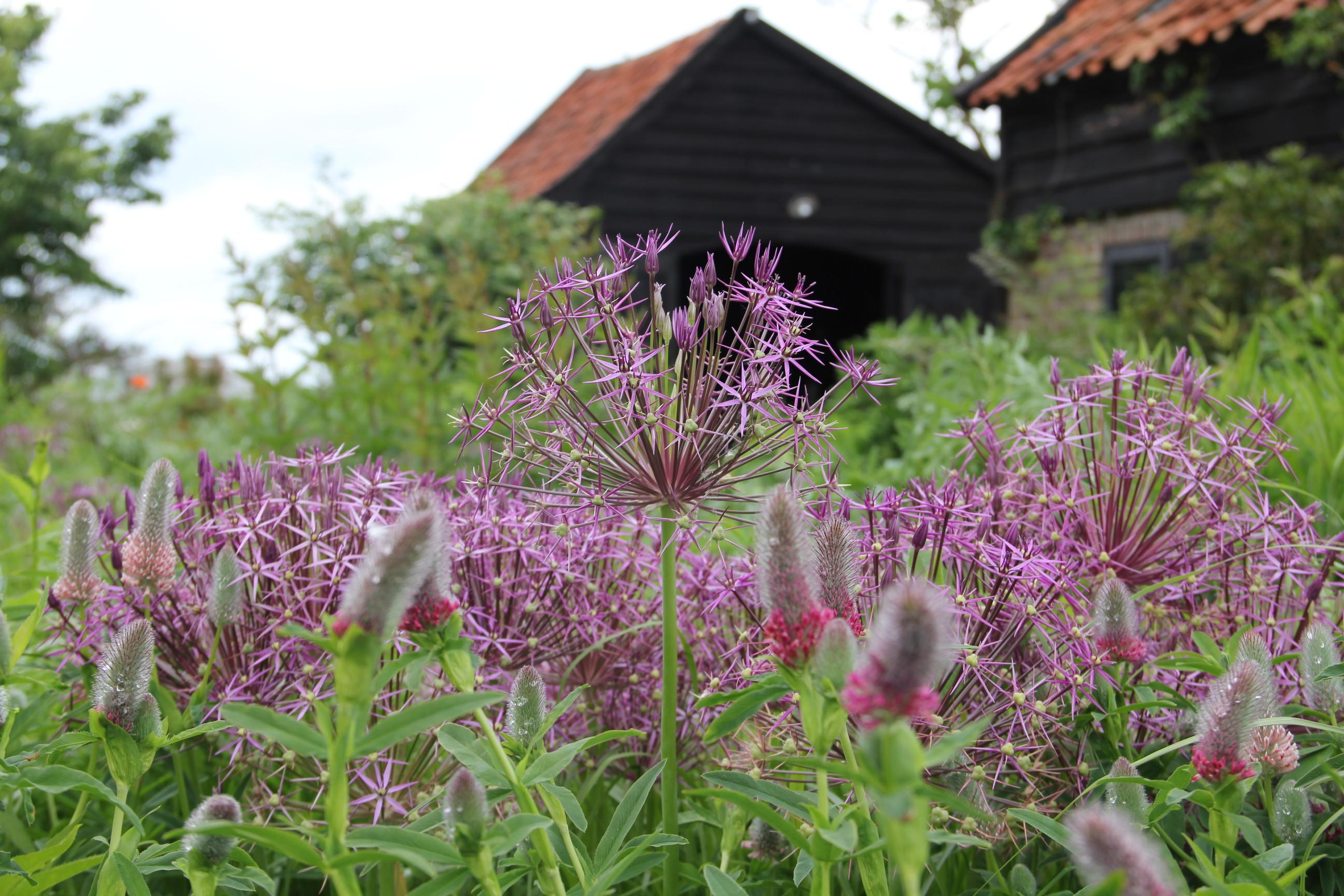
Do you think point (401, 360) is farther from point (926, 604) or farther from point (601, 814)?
point (926, 604)

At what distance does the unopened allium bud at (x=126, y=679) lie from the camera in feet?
3.93

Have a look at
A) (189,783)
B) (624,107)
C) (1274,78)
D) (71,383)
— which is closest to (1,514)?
(189,783)

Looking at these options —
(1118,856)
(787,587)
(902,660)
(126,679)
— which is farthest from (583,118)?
(1118,856)

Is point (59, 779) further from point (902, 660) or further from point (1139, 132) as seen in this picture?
point (1139, 132)

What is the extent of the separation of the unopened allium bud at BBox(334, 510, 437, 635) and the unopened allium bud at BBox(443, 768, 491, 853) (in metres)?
0.21

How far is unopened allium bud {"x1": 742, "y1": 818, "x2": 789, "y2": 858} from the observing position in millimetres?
1476

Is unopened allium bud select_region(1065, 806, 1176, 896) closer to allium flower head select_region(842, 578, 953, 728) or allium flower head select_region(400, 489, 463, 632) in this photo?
allium flower head select_region(842, 578, 953, 728)

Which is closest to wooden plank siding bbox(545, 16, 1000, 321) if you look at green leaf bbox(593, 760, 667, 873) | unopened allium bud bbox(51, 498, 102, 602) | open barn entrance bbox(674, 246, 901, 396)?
open barn entrance bbox(674, 246, 901, 396)

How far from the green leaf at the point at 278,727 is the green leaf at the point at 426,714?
0.05 m

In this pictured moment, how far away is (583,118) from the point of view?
73.5 feet

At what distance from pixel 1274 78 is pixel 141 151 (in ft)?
110

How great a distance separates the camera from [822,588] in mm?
1191

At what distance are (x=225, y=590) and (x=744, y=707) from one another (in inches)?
30.6

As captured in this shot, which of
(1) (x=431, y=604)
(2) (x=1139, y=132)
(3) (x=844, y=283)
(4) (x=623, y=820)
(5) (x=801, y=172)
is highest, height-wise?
(5) (x=801, y=172)
